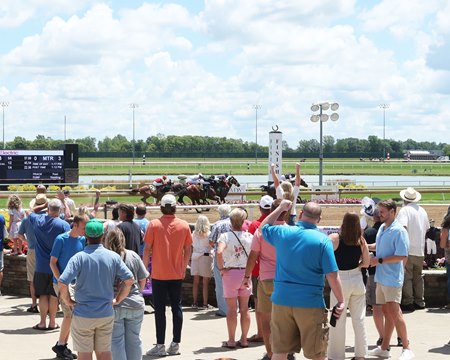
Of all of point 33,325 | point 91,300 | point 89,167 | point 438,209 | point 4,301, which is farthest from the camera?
point 89,167

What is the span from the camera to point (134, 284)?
23.5ft

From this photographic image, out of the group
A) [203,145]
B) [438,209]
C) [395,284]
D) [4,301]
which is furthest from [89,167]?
[203,145]

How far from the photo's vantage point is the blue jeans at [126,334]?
23.2ft

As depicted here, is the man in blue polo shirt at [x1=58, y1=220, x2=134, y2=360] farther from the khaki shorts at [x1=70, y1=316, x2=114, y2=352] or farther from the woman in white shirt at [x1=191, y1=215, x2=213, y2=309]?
the woman in white shirt at [x1=191, y1=215, x2=213, y2=309]

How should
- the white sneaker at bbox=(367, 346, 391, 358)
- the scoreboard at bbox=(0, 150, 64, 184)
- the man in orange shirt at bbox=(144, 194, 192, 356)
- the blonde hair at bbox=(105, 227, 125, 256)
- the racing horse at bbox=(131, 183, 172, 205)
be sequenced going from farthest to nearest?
the scoreboard at bbox=(0, 150, 64, 184) → the racing horse at bbox=(131, 183, 172, 205) → the man in orange shirt at bbox=(144, 194, 192, 356) → the white sneaker at bbox=(367, 346, 391, 358) → the blonde hair at bbox=(105, 227, 125, 256)

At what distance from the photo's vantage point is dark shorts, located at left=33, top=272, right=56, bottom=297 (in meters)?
9.84

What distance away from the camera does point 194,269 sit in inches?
466

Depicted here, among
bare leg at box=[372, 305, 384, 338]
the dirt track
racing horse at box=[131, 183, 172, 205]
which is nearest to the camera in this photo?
bare leg at box=[372, 305, 384, 338]

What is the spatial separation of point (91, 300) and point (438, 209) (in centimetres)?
2253

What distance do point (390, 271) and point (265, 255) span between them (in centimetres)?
139

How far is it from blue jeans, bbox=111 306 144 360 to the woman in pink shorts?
6.64ft

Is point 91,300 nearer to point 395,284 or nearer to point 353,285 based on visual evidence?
point 353,285

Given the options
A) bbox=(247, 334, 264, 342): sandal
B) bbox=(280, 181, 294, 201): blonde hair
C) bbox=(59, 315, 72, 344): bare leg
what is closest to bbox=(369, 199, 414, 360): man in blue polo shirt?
bbox=(280, 181, 294, 201): blonde hair

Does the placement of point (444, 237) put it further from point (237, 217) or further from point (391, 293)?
point (237, 217)
